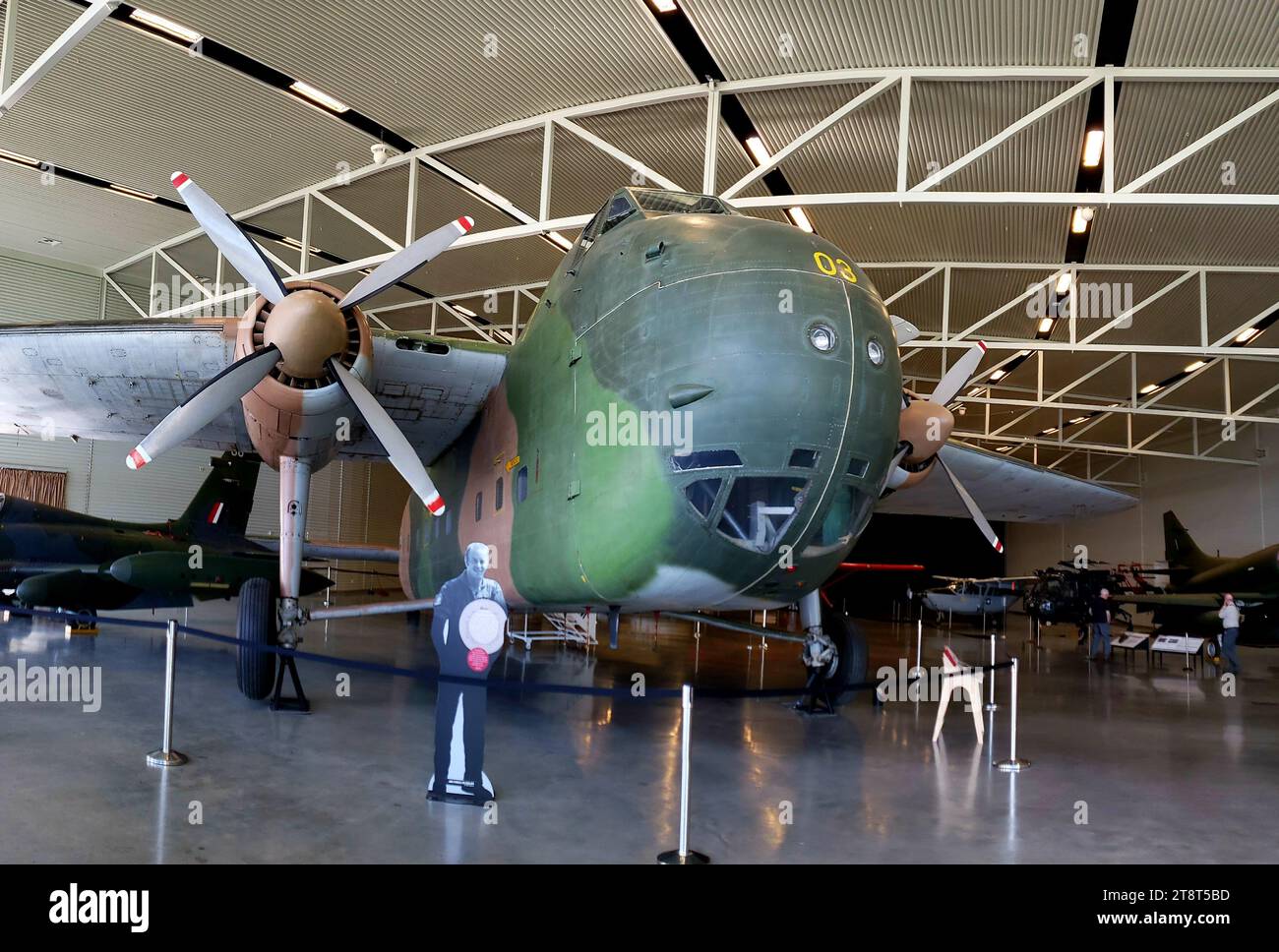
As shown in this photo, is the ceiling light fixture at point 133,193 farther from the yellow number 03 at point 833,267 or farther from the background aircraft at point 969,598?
the background aircraft at point 969,598

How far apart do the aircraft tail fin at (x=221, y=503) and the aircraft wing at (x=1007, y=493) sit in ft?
42.5

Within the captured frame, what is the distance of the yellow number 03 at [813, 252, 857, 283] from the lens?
20.0 ft

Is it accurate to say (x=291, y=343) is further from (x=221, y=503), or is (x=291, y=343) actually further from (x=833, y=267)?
(x=221, y=503)

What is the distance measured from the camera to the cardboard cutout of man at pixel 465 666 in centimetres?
589

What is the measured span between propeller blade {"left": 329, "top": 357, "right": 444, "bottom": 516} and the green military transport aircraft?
26 millimetres

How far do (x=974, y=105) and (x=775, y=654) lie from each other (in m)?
11.4

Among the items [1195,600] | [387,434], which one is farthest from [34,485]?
[1195,600]

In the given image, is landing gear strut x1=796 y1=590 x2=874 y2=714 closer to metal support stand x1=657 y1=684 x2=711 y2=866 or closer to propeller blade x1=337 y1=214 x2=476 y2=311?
metal support stand x1=657 y1=684 x2=711 y2=866

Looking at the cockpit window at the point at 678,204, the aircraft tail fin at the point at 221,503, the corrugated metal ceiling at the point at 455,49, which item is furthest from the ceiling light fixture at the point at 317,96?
the cockpit window at the point at 678,204

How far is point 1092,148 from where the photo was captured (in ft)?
41.9

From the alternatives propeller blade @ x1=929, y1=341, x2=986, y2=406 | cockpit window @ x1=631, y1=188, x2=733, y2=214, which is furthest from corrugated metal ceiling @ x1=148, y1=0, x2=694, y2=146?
propeller blade @ x1=929, y1=341, x2=986, y2=406

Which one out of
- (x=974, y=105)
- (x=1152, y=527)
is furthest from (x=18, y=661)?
(x=1152, y=527)

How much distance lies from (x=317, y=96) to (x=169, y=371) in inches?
226

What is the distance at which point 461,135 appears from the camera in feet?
45.8
